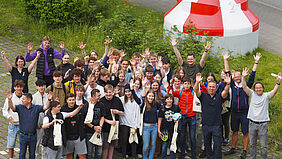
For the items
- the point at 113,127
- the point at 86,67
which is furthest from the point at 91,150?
the point at 86,67

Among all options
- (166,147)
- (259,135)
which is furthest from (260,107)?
(166,147)

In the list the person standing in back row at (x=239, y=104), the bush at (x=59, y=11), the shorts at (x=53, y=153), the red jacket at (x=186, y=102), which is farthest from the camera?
the bush at (x=59, y=11)

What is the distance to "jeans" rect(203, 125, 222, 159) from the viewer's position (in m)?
9.94

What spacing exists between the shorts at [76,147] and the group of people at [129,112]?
2 cm

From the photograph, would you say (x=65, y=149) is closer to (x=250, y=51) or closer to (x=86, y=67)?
(x=86, y=67)

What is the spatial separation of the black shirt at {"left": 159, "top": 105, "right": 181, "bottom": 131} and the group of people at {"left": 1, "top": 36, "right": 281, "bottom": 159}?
16 millimetres

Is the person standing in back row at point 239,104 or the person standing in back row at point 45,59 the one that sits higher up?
the person standing in back row at point 45,59

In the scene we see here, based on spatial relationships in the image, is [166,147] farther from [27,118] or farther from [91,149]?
[27,118]

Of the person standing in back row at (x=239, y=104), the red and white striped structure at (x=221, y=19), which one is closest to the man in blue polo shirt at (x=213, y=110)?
the person standing in back row at (x=239, y=104)

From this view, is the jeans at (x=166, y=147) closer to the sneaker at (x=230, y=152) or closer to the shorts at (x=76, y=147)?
the sneaker at (x=230, y=152)

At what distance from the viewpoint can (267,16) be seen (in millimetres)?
20859

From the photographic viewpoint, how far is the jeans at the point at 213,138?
32.6 ft

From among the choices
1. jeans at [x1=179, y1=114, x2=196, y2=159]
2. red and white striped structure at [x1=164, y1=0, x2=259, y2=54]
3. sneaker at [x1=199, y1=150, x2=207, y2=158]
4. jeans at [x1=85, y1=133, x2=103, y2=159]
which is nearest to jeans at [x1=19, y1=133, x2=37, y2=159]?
jeans at [x1=85, y1=133, x2=103, y2=159]

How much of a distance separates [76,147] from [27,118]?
1.10 meters
